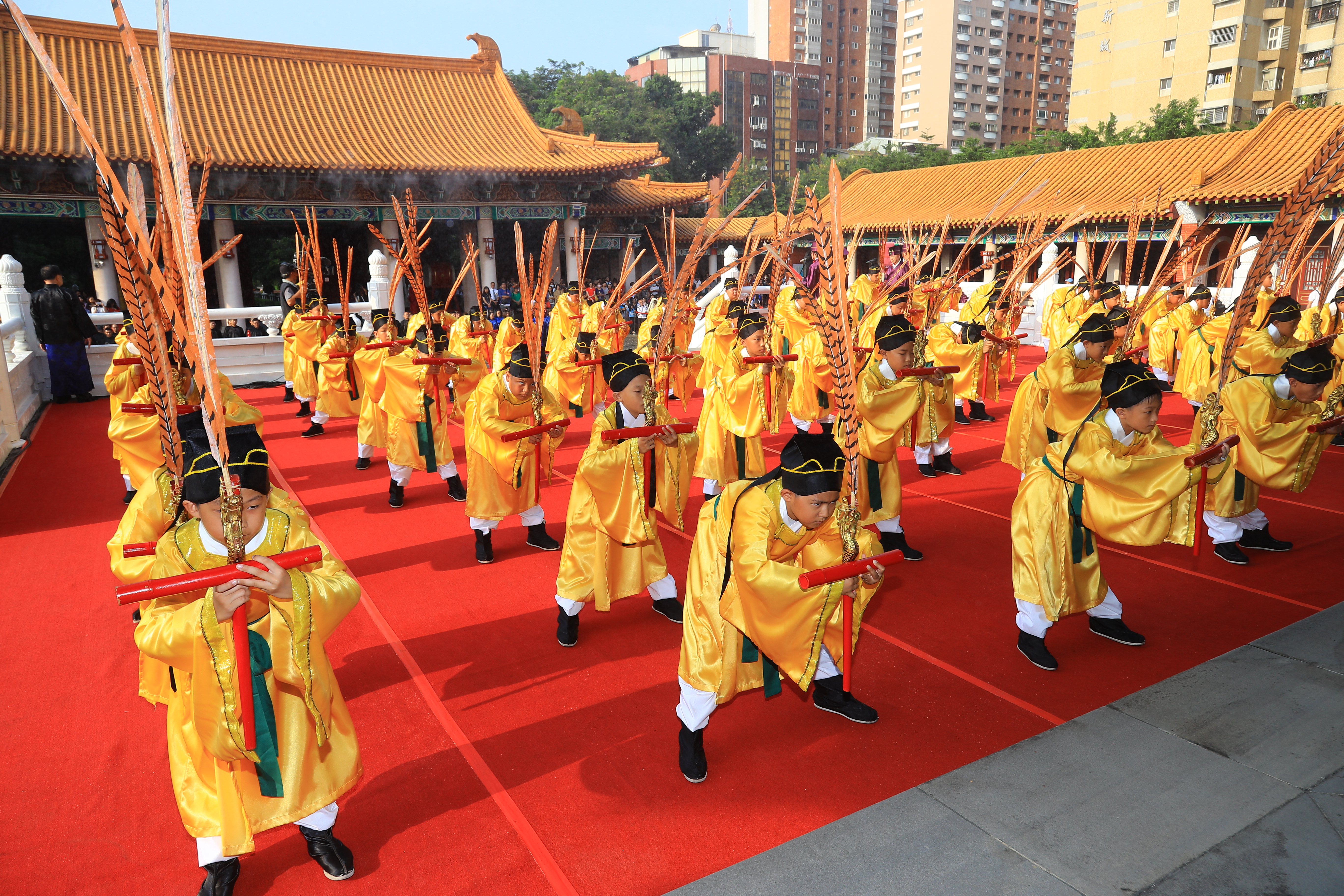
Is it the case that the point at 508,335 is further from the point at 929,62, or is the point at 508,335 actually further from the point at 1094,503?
the point at 929,62

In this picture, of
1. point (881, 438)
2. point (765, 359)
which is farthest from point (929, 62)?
point (881, 438)

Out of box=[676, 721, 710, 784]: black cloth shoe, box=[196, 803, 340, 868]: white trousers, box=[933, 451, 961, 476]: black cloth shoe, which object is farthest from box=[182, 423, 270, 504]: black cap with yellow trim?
box=[933, 451, 961, 476]: black cloth shoe

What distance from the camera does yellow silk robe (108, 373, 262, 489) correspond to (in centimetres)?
502

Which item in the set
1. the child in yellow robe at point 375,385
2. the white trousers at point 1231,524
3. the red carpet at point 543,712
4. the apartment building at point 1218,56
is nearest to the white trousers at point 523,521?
the red carpet at point 543,712

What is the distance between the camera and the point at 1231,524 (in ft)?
17.0

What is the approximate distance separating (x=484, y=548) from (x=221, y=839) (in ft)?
9.77

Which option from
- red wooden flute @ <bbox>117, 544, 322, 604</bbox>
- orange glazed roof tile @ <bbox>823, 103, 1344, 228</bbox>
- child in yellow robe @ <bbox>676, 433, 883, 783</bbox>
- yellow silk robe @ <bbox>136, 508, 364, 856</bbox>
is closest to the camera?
red wooden flute @ <bbox>117, 544, 322, 604</bbox>

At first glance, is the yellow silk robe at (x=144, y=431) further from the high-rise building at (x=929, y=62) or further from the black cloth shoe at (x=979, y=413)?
the high-rise building at (x=929, y=62)

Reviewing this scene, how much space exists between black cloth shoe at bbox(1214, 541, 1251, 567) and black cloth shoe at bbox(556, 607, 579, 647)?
13.0 feet

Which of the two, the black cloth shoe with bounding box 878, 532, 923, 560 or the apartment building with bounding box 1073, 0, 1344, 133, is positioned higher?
the apartment building with bounding box 1073, 0, 1344, 133

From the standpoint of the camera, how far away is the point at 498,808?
2947 mm

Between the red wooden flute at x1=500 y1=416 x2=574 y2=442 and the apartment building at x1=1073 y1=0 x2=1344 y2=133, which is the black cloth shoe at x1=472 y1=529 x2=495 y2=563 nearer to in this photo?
the red wooden flute at x1=500 y1=416 x2=574 y2=442

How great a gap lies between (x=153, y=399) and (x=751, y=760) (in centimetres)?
239

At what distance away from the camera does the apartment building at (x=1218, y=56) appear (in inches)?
1439
